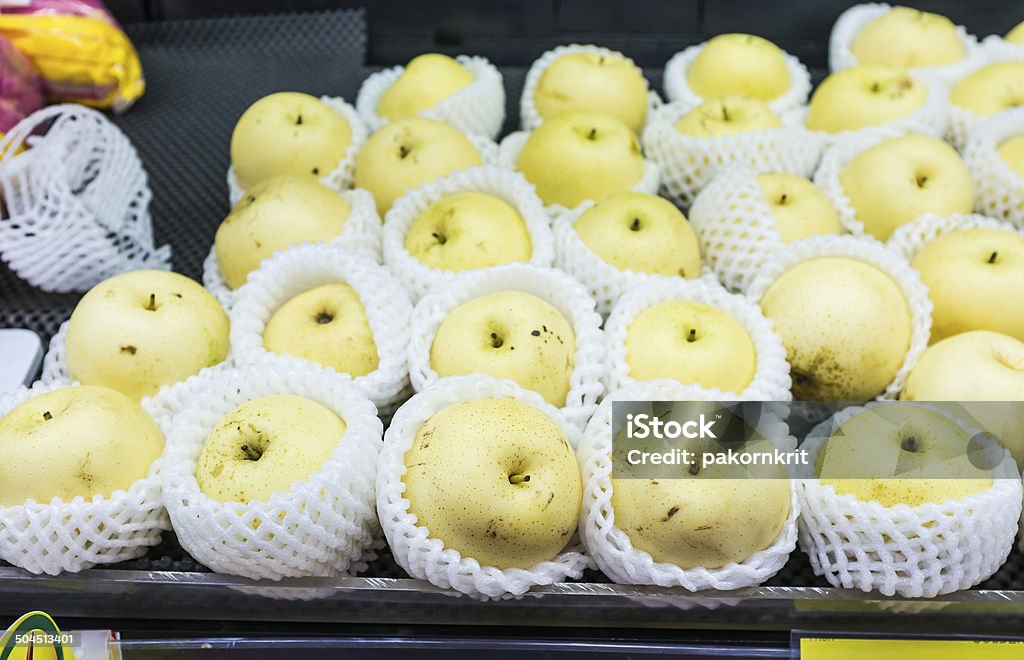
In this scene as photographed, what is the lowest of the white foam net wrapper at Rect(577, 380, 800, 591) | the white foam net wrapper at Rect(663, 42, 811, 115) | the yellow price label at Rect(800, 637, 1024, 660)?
the yellow price label at Rect(800, 637, 1024, 660)

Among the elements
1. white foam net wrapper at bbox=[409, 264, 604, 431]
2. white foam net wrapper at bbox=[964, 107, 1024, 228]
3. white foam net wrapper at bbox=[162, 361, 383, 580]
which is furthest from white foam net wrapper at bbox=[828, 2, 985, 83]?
white foam net wrapper at bbox=[162, 361, 383, 580]

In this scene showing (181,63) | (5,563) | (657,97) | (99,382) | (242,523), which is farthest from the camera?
(181,63)

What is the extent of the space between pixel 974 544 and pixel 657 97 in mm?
1364

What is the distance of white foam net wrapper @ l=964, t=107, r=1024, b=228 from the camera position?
5.84 feet

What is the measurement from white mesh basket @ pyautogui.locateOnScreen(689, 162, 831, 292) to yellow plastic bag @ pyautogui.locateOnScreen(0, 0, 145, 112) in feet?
4.82

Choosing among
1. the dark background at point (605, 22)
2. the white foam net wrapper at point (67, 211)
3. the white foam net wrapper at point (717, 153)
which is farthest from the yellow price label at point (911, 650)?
the dark background at point (605, 22)

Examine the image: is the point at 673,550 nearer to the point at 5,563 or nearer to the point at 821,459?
the point at 821,459

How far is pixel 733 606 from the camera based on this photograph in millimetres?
1143

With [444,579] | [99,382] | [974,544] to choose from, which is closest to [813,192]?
[974,544]

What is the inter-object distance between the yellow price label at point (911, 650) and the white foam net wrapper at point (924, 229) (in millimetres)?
810

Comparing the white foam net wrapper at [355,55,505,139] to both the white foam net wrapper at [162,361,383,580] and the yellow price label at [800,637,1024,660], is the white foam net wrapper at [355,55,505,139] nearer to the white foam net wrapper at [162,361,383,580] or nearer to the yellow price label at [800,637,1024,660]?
the white foam net wrapper at [162,361,383,580]

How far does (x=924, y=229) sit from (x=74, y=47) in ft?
6.28

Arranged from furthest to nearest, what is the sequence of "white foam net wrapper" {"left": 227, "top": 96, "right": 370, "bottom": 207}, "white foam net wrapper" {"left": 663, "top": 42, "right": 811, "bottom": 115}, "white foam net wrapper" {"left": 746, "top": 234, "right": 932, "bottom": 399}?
"white foam net wrapper" {"left": 663, "top": 42, "right": 811, "bottom": 115} → "white foam net wrapper" {"left": 227, "top": 96, "right": 370, "bottom": 207} → "white foam net wrapper" {"left": 746, "top": 234, "right": 932, "bottom": 399}

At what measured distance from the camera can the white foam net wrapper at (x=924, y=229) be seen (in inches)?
65.6
